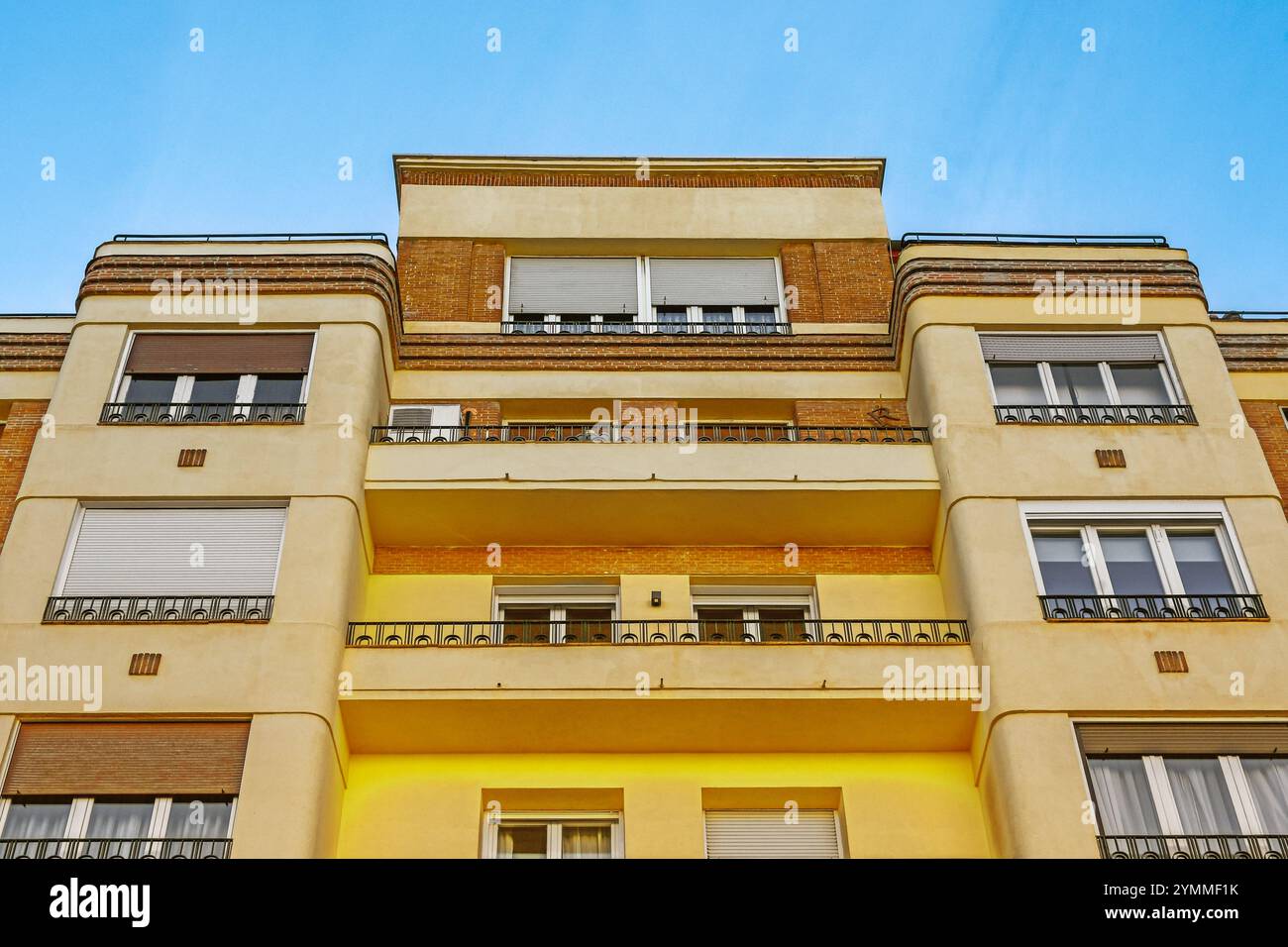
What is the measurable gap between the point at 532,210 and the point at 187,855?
11.6 meters

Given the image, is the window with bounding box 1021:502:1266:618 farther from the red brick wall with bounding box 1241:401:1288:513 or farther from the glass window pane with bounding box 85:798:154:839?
the glass window pane with bounding box 85:798:154:839

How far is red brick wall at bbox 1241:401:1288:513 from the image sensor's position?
54.5 ft

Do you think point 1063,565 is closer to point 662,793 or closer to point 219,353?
point 662,793

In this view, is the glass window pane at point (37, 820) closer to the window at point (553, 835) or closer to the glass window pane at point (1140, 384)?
the window at point (553, 835)

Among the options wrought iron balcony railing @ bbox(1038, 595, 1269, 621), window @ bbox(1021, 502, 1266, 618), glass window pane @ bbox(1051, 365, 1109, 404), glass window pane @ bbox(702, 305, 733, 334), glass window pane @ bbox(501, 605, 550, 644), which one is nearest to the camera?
wrought iron balcony railing @ bbox(1038, 595, 1269, 621)

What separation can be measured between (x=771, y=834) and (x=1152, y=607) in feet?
15.1

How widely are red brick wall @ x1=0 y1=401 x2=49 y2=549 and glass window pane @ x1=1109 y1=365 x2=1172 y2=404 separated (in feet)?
42.4

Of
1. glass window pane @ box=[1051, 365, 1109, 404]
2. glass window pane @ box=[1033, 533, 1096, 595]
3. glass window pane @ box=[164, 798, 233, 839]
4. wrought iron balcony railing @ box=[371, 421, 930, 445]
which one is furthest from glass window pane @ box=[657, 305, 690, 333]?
glass window pane @ box=[164, 798, 233, 839]

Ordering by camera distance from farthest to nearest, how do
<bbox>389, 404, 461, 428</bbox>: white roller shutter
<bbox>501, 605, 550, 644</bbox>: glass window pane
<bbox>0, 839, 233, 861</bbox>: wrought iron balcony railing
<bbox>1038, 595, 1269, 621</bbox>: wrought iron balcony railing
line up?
<bbox>389, 404, 461, 428</bbox>: white roller shutter
<bbox>501, 605, 550, 644</bbox>: glass window pane
<bbox>1038, 595, 1269, 621</bbox>: wrought iron balcony railing
<bbox>0, 839, 233, 861</bbox>: wrought iron balcony railing

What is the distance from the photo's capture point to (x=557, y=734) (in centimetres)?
1390

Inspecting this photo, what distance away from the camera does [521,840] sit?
13727 millimetres

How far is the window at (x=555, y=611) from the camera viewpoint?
50.3 ft
